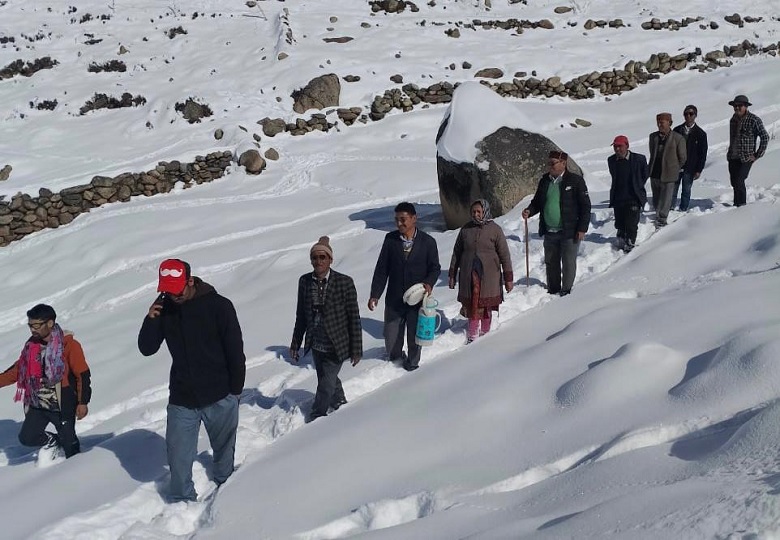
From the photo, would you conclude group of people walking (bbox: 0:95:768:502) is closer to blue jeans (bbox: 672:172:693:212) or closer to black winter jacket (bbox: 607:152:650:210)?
black winter jacket (bbox: 607:152:650:210)

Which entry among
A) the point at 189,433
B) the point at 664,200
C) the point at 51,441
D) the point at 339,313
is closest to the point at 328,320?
the point at 339,313

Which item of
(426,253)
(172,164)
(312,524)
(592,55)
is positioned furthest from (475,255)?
(592,55)

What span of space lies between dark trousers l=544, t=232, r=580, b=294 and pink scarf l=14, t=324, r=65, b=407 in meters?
4.51

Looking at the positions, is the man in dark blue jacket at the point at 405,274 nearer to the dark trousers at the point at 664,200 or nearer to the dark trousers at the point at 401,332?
the dark trousers at the point at 401,332

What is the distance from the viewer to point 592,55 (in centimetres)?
2119

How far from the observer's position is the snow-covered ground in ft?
12.3

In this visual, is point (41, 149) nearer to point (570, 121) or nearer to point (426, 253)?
point (570, 121)

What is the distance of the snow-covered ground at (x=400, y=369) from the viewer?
12.3 ft

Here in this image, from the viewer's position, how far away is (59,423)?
19.3 feet

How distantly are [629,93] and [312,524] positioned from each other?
60.3 ft

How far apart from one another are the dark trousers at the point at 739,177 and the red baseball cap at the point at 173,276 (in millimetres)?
7011

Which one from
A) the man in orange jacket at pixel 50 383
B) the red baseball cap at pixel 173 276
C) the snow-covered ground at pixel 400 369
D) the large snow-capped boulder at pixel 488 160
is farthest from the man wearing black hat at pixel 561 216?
the man in orange jacket at pixel 50 383

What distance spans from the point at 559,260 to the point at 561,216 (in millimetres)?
480

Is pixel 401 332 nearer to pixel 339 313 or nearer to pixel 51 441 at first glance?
pixel 339 313
